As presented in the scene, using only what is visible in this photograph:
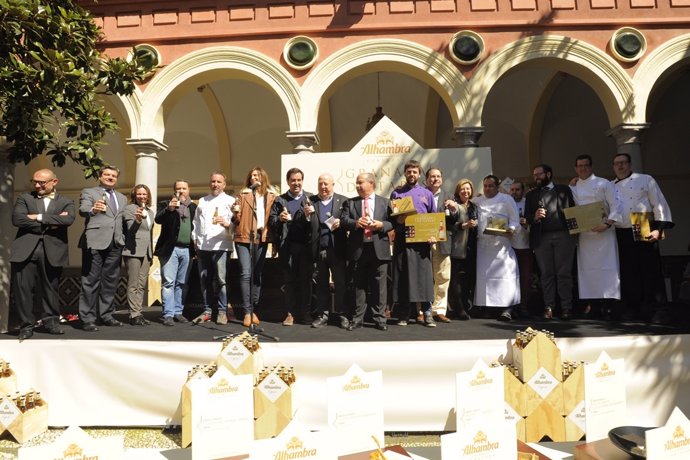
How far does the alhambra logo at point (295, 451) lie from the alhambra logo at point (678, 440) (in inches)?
50.3

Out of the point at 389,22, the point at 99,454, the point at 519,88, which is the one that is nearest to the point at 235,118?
the point at 389,22

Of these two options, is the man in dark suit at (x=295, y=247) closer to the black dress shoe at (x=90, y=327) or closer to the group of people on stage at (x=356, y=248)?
the group of people on stage at (x=356, y=248)

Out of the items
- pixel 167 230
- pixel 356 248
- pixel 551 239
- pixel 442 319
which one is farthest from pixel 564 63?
pixel 167 230

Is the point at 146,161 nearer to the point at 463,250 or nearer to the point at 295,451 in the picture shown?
the point at 463,250

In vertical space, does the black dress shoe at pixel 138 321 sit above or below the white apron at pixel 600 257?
below

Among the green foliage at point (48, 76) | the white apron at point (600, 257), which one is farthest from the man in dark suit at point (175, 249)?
the white apron at point (600, 257)

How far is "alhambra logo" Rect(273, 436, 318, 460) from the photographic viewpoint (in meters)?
1.62

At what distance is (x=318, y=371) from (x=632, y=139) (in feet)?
22.4

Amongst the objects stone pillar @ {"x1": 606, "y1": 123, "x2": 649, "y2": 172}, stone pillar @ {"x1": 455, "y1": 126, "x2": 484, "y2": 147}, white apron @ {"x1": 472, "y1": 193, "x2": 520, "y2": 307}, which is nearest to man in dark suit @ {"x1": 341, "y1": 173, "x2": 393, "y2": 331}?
white apron @ {"x1": 472, "y1": 193, "x2": 520, "y2": 307}

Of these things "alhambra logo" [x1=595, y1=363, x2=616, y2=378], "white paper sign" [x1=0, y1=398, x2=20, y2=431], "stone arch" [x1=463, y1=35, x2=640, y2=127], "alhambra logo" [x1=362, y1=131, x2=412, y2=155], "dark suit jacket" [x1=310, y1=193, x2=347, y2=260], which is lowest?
"white paper sign" [x1=0, y1=398, x2=20, y2=431]

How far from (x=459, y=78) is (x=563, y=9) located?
2194 millimetres

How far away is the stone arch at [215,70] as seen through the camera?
7969mm

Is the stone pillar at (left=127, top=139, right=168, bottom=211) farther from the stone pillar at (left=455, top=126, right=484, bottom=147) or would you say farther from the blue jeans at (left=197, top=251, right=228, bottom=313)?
the stone pillar at (left=455, top=126, right=484, bottom=147)

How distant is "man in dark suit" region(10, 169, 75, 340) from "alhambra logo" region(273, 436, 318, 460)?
164 inches
